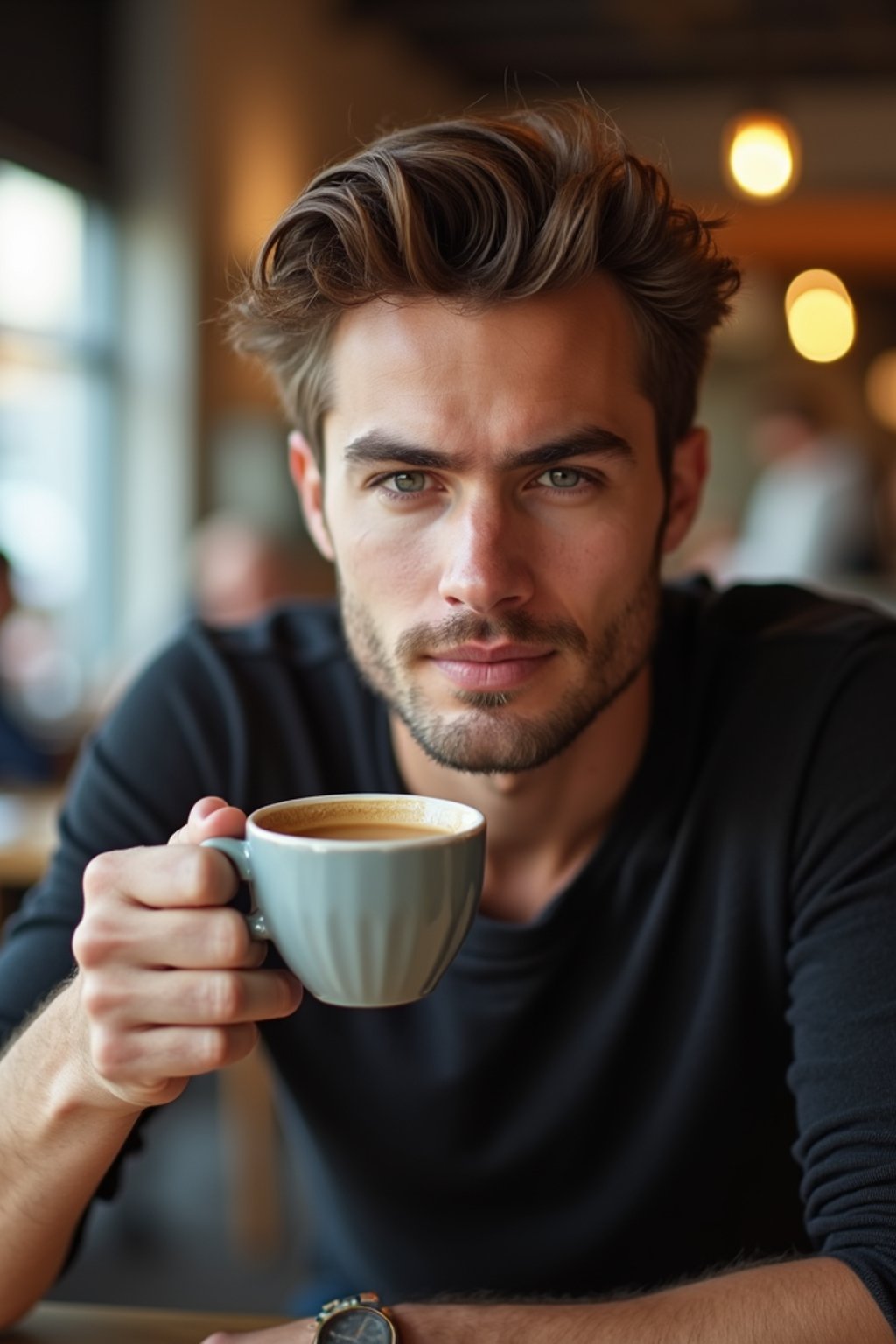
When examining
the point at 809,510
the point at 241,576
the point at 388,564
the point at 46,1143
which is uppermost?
the point at 809,510

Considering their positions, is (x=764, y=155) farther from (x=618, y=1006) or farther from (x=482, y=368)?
(x=618, y=1006)

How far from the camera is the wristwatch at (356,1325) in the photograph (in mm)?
980

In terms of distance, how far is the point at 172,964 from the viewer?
903 mm

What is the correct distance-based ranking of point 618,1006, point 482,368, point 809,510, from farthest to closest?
point 809,510 < point 618,1006 < point 482,368

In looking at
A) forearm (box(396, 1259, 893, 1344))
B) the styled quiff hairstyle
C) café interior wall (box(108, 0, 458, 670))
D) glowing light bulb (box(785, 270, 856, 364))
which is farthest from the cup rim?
glowing light bulb (box(785, 270, 856, 364))

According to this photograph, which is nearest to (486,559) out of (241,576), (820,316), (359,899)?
(359,899)

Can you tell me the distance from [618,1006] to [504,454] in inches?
19.8

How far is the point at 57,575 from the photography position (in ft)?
20.7

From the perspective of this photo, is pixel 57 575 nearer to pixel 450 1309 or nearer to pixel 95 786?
pixel 95 786

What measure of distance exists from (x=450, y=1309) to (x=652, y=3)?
6.20 m

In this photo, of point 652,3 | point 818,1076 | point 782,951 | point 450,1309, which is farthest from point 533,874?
point 652,3

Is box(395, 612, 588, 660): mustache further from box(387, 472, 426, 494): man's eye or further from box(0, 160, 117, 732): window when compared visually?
box(0, 160, 117, 732): window

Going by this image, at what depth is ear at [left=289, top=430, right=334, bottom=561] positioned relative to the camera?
1.43m

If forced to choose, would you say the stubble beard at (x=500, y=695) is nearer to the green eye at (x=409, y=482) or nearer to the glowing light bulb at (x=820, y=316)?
the green eye at (x=409, y=482)
